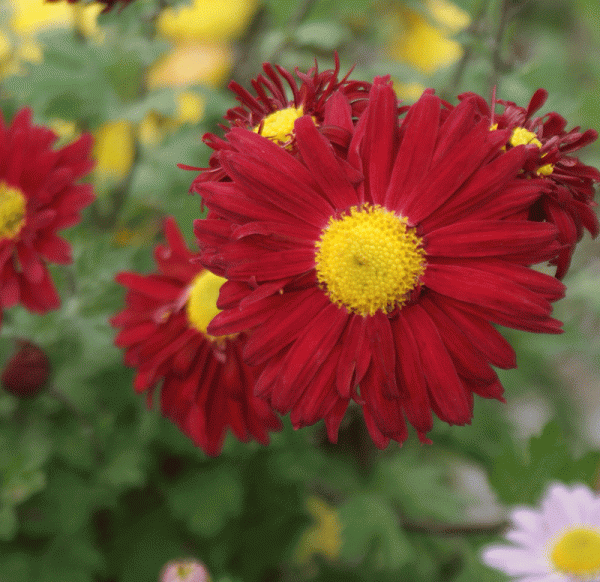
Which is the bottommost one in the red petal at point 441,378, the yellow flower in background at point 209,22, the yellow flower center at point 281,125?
the red petal at point 441,378

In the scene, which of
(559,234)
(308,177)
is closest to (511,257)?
(559,234)

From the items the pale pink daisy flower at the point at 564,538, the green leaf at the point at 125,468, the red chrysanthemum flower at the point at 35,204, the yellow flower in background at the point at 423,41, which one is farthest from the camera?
the yellow flower in background at the point at 423,41

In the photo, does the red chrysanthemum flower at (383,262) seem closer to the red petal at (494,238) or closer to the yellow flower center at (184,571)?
the red petal at (494,238)

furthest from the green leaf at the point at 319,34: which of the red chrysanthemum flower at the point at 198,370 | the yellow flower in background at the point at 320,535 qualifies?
the yellow flower in background at the point at 320,535

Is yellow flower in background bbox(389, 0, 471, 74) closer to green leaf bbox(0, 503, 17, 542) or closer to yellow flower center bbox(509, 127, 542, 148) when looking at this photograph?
yellow flower center bbox(509, 127, 542, 148)

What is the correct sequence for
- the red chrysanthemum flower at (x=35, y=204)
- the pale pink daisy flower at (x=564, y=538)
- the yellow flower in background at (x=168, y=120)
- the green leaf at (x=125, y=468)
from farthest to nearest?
1. the yellow flower in background at (x=168, y=120)
2. the green leaf at (x=125, y=468)
3. the red chrysanthemum flower at (x=35, y=204)
4. the pale pink daisy flower at (x=564, y=538)

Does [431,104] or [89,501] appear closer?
[431,104]

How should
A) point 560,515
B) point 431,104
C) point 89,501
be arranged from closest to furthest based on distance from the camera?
1. point 431,104
2. point 560,515
3. point 89,501

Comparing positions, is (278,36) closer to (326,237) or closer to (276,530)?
(326,237)

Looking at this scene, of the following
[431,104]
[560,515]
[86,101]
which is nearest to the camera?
[431,104]
